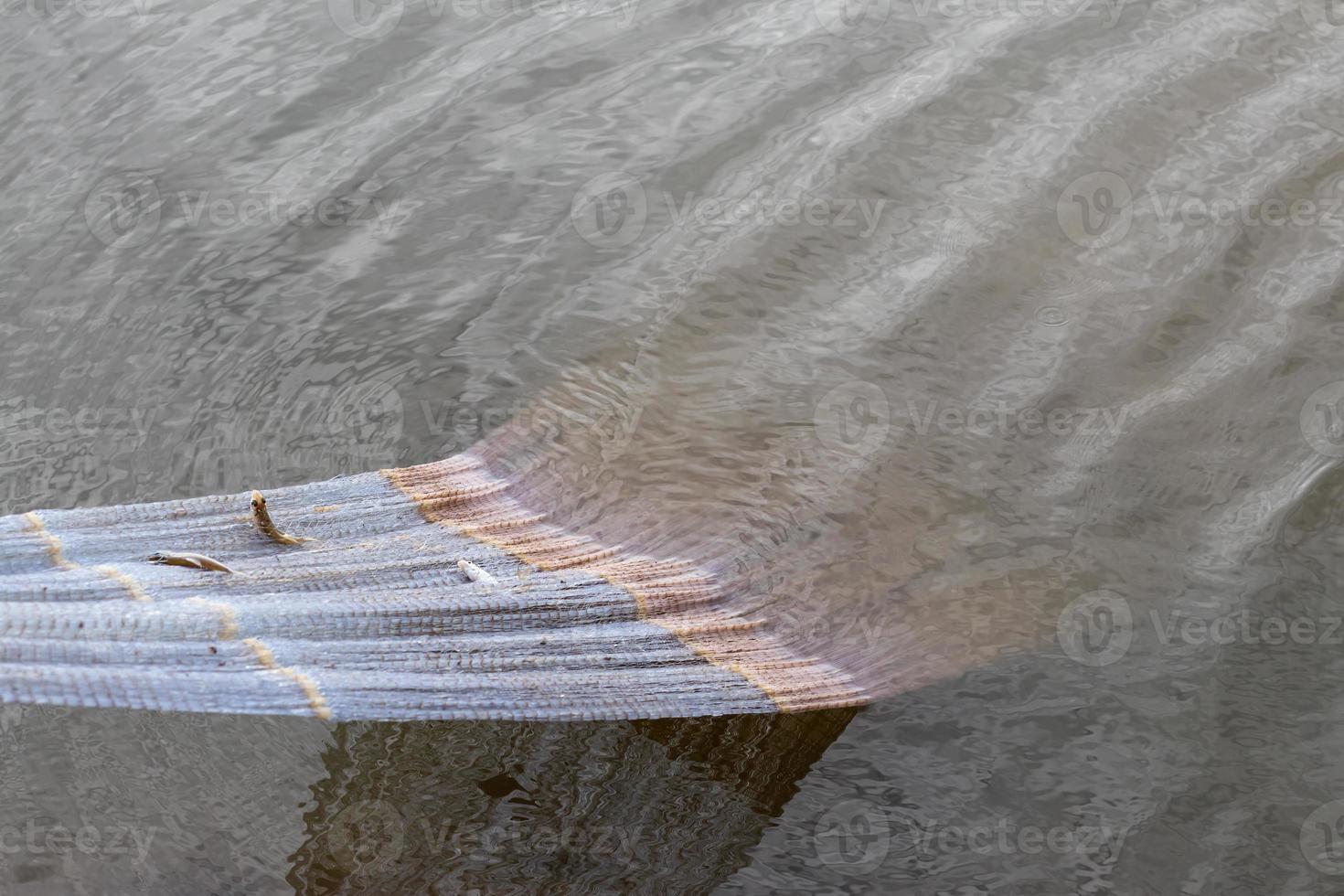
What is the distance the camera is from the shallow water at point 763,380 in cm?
287

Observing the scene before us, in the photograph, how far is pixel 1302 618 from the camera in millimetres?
3260

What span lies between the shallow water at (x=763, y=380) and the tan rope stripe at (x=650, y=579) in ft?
0.42

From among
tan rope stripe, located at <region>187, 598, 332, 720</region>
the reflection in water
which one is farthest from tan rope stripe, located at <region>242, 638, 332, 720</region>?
the reflection in water

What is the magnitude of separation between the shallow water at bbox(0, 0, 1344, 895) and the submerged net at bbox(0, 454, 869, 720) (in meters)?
0.23

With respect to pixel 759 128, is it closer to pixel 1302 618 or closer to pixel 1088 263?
pixel 1088 263

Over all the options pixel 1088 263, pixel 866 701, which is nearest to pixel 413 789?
pixel 866 701

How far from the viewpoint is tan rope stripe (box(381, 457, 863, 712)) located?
9.74 feet

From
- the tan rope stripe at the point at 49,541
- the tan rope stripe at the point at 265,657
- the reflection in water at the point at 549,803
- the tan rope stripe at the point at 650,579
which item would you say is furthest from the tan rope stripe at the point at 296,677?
the tan rope stripe at the point at 650,579

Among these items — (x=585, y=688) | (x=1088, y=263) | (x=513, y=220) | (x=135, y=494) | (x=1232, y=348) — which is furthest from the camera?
(x=513, y=220)

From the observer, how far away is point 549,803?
2.90 metres

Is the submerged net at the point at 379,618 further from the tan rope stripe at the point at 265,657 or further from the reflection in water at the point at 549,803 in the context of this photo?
the reflection in water at the point at 549,803

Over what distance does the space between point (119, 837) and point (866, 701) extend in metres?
1.63

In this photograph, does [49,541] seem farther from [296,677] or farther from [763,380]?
[763,380]

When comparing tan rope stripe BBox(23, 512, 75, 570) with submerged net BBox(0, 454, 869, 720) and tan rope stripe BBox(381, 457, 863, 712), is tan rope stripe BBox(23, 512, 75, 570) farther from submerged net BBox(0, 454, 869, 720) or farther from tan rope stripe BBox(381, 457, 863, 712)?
tan rope stripe BBox(381, 457, 863, 712)
